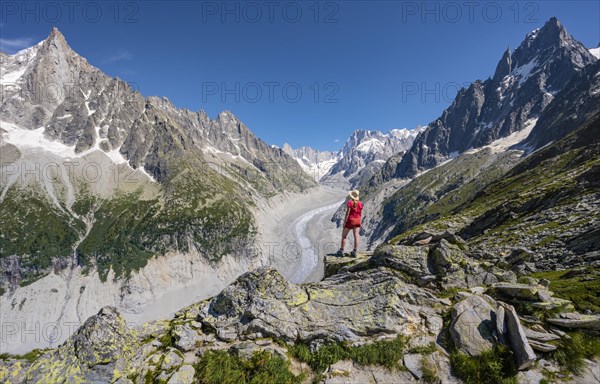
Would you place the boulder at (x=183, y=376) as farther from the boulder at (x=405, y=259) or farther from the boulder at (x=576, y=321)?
the boulder at (x=576, y=321)

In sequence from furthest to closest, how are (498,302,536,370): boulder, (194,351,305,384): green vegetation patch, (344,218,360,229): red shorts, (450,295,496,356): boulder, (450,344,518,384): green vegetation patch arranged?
1. (344,218,360,229): red shorts
2. (450,295,496,356): boulder
3. (194,351,305,384): green vegetation patch
4. (450,344,518,384): green vegetation patch
5. (498,302,536,370): boulder

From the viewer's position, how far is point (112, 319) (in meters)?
13.8


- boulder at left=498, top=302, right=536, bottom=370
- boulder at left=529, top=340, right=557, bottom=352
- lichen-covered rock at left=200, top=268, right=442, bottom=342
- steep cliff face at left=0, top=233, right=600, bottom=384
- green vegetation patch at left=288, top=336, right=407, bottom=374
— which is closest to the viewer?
boulder at left=498, top=302, right=536, bottom=370

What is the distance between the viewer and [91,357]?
1220cm

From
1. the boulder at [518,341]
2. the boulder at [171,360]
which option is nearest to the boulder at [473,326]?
the boulder at [518,341]

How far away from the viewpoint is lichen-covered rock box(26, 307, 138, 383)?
1167cm

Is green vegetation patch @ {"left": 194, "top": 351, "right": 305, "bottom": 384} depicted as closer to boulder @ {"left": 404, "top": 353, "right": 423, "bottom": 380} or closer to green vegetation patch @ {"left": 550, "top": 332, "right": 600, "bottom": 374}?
boulder @ {"left": 404, "top": 353, "right": 423, "bottom": 380}

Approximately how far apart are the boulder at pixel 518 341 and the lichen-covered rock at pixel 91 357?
15.8 metres

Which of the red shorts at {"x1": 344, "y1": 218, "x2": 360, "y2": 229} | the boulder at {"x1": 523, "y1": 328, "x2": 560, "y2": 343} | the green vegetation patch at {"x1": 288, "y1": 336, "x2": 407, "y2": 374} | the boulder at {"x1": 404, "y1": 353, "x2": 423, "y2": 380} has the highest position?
the red shorts at {"x1": 344, "y1": 218, "x2": 360, "y2": 229}

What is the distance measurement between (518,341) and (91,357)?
56.6 ft

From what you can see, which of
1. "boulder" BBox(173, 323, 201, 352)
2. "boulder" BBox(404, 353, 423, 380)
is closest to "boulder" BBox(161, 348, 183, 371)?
"boulder" BBox(173, 323, 201, 352)

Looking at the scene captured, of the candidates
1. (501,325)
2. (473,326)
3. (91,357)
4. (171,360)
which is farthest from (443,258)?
(91,357)

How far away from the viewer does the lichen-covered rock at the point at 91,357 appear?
11.7 metres

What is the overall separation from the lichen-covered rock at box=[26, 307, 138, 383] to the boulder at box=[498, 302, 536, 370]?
624 inches
